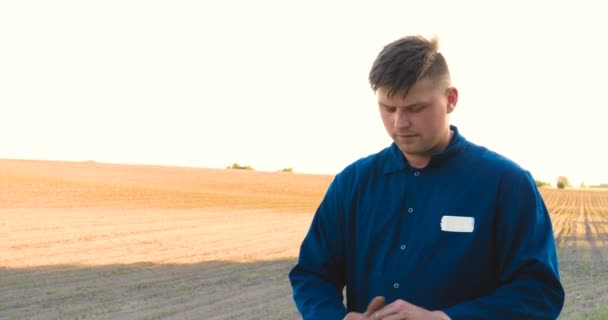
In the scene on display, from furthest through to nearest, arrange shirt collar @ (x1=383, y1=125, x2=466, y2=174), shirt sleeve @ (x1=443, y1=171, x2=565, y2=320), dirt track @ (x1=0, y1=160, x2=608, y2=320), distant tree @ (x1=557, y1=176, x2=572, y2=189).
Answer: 1. distant tree @ (x1=557, y1=176, x2=572, y2=189)
2. dirt track @ (x1=0, y1=160, x2=608, y2=320)
3. shirt collar @ (x1=383, y1=125, x2=466, y2=174)
4. shirt sleeve @ (x1=443, y1=171, x2=565, y2=320)

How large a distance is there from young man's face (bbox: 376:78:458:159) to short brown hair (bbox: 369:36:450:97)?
19 millimetres

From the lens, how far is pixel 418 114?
245 cm

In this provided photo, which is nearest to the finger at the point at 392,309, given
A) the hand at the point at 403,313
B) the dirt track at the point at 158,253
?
the hand at the point at 403,313

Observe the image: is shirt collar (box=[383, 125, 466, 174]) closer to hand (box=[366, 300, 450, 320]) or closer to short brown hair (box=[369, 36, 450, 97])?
short brown hair (box=[369, 36, 450, 97])

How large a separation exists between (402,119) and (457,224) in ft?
1.05

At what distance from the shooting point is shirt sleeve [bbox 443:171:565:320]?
242 cm

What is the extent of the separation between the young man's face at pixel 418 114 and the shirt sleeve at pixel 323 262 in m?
0.31

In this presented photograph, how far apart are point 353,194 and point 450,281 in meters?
0.38

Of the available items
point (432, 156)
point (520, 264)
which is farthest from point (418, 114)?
point (520, 264)

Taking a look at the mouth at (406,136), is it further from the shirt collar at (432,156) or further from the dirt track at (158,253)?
the dirt track at (158,253)

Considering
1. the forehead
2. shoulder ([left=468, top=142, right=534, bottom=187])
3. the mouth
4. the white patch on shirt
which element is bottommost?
the white patch on shirt

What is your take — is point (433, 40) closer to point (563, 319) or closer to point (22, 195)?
point (563, 319)

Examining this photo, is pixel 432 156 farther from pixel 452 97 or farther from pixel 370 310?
pixel 370 310

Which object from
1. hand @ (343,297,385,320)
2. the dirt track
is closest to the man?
hand @ (343,297,385,320)
